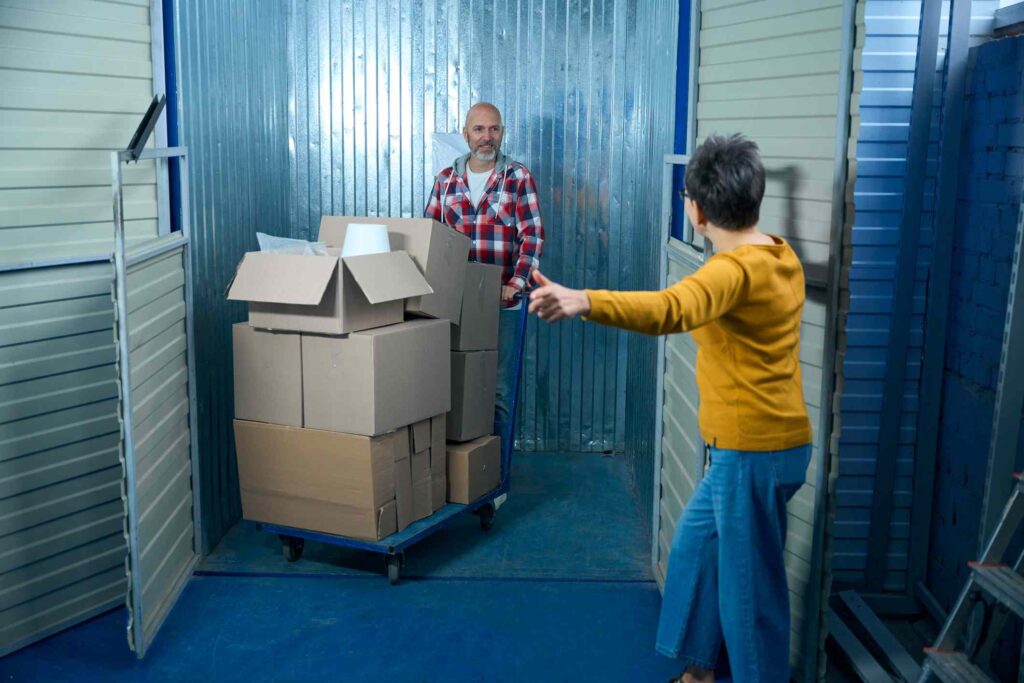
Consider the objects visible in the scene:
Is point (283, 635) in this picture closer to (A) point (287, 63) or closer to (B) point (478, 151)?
(B) point (478, 151)

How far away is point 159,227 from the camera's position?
372cm

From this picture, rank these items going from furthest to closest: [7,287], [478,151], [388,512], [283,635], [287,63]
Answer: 1. [287,63]
2. [478,151]
3. [388,512]
4. [283,635]
5. [7,287]

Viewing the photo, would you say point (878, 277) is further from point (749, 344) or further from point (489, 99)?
point (489, 99)

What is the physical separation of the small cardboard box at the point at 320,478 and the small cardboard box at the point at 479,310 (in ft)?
1.87

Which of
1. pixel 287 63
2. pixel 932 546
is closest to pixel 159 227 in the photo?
pixel 287 63

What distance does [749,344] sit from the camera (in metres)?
2.51

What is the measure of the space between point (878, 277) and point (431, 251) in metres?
1.61

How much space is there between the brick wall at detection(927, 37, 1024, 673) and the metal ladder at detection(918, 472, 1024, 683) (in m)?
0.53

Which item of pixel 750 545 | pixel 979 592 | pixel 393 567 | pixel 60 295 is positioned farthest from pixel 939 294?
pixel 60 295

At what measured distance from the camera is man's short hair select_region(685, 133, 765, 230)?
249cm

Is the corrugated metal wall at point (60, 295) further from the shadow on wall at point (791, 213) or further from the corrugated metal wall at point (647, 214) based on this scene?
the shadow on wall at point (791, 213)

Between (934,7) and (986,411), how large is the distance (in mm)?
1282

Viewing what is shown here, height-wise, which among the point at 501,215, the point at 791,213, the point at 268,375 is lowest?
the point at 268,375

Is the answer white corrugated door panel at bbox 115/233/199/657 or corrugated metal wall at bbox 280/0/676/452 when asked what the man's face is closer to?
corrugated metal wall at bbox 280/0/676/452
